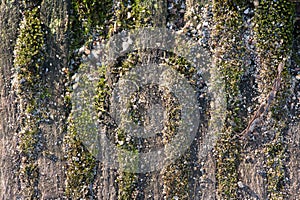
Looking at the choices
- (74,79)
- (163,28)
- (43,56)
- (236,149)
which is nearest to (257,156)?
(236,149)

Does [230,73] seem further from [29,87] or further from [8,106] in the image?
[8,106]

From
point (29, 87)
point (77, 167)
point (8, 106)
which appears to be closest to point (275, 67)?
point (77, 167)

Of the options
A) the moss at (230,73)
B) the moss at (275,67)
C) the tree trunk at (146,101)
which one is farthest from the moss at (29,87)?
the moss at (275,67)

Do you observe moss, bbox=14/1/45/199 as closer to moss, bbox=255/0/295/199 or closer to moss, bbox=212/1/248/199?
moss, bbox=212/1/248/199

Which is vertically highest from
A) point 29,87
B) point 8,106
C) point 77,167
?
point 29,87

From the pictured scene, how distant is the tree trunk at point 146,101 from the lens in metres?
2.53

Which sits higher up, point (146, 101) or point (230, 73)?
point (230, 73)

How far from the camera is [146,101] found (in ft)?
8.48

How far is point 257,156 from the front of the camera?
8.40 ft

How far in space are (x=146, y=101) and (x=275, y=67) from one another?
878 mm

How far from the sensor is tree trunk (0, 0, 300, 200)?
8.30 ft

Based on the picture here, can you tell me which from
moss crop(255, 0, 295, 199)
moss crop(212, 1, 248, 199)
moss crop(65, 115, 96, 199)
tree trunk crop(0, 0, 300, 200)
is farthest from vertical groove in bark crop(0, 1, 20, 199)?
moss crop(255, 0, 295, 199)

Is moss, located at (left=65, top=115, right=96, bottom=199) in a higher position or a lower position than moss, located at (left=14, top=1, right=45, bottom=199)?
lower

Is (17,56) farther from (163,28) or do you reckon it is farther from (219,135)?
(219,135)
